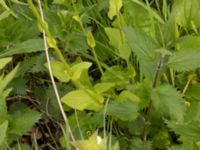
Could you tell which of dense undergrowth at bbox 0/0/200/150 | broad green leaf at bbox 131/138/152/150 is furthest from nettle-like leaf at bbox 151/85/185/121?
broad green leaf at bbox 131/138/152/150

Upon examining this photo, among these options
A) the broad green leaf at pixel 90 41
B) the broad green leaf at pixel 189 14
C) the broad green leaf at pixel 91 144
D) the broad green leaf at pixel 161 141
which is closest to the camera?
the broad green leaf at pixel 91 144

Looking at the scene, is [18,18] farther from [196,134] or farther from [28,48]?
[196,134]

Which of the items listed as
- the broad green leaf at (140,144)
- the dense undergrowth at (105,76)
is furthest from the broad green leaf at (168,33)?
the broad green leaf at (140,144)

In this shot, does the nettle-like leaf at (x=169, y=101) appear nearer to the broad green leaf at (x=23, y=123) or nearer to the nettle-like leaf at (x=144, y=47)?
the nettle-like leaf at (x=144, y=47)

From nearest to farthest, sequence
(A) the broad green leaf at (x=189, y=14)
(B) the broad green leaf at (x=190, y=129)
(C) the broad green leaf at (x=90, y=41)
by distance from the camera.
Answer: (B) the broad green leaf at (x=190, y=129) < (C) the broad green leaf at (x=90, y=41) < (A) the broad green leaf at (x=189, y=14)

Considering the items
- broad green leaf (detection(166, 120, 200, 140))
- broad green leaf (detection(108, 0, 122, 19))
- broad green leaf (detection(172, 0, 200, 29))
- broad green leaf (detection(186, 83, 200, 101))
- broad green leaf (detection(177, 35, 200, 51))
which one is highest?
broad green leaf (detection(108, 0, 122, 19))

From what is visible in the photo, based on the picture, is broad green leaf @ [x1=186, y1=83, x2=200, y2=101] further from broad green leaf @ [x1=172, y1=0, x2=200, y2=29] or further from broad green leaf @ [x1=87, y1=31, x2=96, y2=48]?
broad green leaf @ [x1=87, y1=31, x2=96, y2=48]

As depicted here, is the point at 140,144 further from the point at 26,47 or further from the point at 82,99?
the point at 26,47

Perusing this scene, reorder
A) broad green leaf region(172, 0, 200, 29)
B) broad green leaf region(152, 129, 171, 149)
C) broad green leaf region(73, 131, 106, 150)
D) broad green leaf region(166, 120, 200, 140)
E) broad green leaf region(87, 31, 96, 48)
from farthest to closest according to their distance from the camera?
broad green leaf region(172, 0, 200, 29) < broad green leaf region(152, 129, 171, 149) < broad green leaf region(87, 31, 96, 48) < broad green leaf region(166, 120, 200, 140) < broad green leaf region(73, 131, 106, 150)
